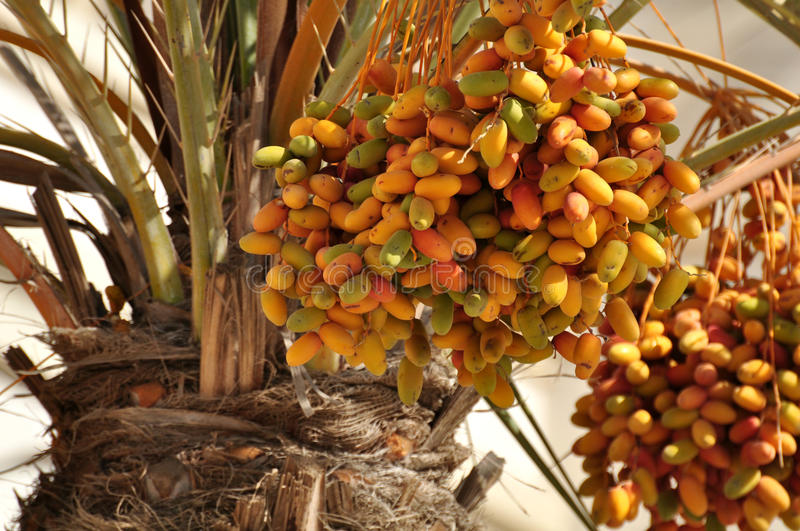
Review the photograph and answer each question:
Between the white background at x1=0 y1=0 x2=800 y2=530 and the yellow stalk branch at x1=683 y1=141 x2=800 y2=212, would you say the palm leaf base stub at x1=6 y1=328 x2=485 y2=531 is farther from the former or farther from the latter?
the white background at x1=0 y1=0 x2=800 y2=530

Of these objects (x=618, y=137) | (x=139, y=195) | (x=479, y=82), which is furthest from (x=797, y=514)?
(x=139, y=195)

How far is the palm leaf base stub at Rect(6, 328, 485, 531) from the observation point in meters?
0.85

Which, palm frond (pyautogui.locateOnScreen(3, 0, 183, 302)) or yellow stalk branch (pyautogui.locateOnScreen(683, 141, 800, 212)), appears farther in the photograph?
yellow stalk branch (pyautogui.locateOnScreen(683, 141, 800, 212))

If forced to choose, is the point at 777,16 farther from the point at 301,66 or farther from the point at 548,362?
the point at 548,362

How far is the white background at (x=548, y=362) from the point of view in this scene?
181cm

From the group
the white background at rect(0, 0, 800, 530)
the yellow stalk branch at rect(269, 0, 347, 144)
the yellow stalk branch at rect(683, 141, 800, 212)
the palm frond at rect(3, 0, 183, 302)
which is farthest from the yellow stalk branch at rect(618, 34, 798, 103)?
the white background at rect(0, 0, 800, 530)

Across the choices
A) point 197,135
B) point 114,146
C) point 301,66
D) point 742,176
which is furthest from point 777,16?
point 114,146

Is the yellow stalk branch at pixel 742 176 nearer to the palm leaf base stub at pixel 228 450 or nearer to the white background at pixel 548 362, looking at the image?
the palm leaf base stub at pixel 228 450

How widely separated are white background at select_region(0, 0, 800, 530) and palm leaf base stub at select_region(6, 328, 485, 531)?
35.2 inches

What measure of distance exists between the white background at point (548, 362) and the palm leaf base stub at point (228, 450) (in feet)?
2.93

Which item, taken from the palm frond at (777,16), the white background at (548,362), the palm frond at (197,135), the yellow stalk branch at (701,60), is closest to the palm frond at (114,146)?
the palm frond at (197,135)

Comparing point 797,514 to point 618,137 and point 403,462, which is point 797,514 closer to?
point 403,462

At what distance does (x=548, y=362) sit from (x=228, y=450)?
4.02ft

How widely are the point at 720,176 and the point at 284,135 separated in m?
0.55
